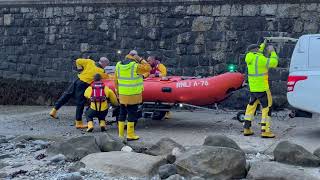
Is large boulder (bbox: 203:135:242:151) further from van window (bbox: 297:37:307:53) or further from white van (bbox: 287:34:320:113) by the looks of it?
van window (bbox: 297:37:307:53)

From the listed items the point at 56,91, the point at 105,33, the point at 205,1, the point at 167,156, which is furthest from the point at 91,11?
the point at 167,156

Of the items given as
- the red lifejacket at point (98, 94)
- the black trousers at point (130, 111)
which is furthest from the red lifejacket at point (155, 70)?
the black trousers at point (130, 111)

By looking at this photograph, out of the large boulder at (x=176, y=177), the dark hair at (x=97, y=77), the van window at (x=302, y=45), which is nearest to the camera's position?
the large boulder at (x=176, y=177)

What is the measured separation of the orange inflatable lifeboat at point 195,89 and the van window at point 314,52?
5.21 ft

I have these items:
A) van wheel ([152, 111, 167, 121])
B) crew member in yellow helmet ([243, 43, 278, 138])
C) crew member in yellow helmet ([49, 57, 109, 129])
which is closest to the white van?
crew member in yellow helmet ([243, 43, 278, 138])

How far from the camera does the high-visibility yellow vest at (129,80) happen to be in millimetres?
10188

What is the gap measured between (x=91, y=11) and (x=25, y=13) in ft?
9.25

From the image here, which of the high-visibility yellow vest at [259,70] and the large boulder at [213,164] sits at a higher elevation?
the high-visibility yellow vest at [259,70]

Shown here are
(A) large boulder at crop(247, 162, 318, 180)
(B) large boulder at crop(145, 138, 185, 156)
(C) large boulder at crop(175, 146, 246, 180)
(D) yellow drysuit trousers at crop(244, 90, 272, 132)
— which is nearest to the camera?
(A) large boulder at crop(247, 162, 318, 180)

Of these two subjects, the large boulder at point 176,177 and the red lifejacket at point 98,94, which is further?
the red lifejacket at point 98,94

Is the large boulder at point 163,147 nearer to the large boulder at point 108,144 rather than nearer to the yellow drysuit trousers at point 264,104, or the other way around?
the large boulder at point 108,144

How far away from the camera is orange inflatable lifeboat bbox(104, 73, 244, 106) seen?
1117 cm

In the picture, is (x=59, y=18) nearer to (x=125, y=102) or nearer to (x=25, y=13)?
(x=25, y=13)

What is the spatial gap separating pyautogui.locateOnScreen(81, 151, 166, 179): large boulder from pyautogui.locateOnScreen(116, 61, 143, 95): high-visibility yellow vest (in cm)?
207
